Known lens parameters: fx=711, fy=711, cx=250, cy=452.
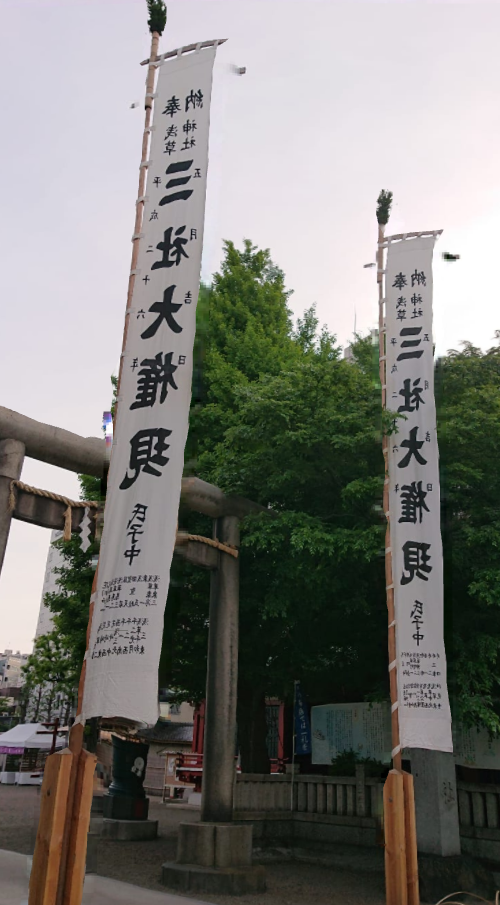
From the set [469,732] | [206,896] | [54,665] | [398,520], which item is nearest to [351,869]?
[469,732]

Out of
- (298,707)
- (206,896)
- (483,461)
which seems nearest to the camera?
(206,896)

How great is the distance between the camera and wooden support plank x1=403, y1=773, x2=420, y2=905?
298 inches

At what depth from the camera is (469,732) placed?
12.9 meters

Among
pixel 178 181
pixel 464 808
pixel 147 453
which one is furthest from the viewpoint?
pixel 464 808

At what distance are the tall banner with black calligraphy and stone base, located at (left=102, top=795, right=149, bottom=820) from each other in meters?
10.1

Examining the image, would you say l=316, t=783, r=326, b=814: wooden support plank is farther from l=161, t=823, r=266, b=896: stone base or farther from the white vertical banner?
the white vertical banner

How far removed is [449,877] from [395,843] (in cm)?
383

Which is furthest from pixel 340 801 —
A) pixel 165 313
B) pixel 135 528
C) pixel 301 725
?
pixel 165 313

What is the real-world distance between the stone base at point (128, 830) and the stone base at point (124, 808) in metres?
0.26

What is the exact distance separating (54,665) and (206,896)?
109 feet

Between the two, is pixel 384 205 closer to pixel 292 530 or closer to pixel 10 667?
pixel 292 530

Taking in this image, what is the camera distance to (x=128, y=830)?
47.2ft

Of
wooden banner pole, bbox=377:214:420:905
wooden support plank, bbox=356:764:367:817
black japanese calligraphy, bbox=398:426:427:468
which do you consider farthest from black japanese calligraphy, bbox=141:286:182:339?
wooden support plank, bbox=356:764:367:817

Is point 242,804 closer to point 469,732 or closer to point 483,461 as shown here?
point 469,732
